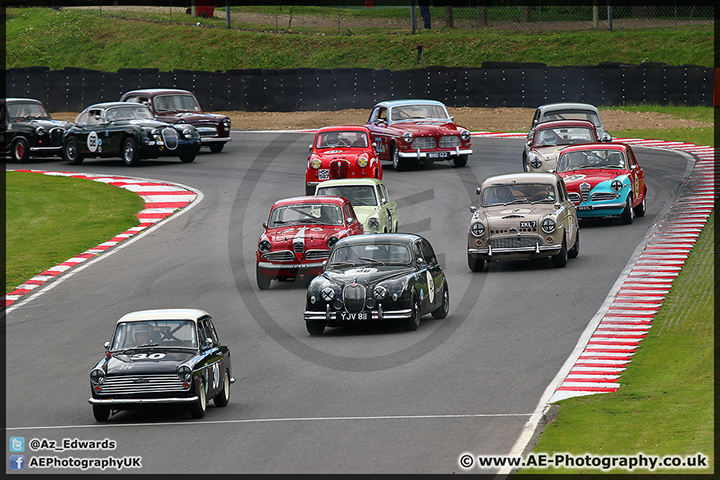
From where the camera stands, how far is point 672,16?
49.3m

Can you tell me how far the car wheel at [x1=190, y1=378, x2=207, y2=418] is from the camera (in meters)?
10.4

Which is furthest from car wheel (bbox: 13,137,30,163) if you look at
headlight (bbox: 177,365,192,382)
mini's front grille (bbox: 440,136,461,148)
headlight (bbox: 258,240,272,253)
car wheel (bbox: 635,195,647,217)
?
headlight (bbox: 177,365,192,382)

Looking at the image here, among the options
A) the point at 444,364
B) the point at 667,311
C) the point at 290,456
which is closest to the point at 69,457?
the point at 290,456

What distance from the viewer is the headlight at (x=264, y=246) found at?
674 inches

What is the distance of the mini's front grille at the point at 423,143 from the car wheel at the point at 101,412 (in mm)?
18353

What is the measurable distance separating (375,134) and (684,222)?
10.4 m

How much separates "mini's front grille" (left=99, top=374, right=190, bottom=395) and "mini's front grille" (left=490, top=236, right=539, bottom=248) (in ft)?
27.1

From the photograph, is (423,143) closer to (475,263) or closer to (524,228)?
(475,263)

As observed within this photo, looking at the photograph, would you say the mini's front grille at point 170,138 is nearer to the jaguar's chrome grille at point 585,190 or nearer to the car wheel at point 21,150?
the car wheel at point 21,150

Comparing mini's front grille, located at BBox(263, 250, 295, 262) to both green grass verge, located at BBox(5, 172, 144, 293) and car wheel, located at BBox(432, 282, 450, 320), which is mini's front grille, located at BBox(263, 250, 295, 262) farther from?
green grass verge, located at BBox(5, 172, 144, 293)

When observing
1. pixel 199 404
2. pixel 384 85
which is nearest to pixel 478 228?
pixel 199 404

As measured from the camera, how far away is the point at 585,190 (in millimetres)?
20750

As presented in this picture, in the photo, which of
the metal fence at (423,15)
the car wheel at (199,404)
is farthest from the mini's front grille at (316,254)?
the metal fence at (423,15)

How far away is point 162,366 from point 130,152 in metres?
20.9
